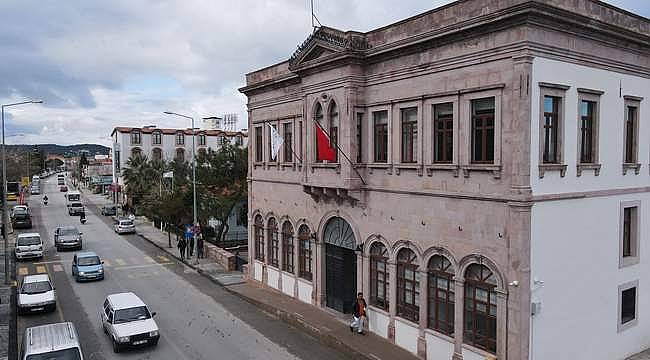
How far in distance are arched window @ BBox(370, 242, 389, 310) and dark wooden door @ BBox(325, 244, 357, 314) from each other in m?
1.67

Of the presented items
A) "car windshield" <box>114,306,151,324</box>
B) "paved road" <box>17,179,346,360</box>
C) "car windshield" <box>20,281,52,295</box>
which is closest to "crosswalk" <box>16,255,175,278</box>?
"paved road" <box>17,179,346,360</box>

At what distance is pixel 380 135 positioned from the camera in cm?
1945

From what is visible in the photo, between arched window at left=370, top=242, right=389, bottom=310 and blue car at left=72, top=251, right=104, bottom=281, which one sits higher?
arched window at left=370, top=242, right=389, bottom=310

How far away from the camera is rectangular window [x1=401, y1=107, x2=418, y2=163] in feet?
58.7

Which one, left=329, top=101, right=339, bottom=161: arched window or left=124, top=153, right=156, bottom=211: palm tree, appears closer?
left=329, top=101, right=339, bottom=161: arched window

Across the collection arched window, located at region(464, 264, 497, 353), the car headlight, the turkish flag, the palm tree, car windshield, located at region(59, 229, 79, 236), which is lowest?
the car headlight

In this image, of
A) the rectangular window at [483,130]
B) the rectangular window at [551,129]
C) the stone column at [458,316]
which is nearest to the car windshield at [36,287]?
the stone column at [458,316]

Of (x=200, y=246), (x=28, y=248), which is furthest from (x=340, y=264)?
(x=28, y=248)

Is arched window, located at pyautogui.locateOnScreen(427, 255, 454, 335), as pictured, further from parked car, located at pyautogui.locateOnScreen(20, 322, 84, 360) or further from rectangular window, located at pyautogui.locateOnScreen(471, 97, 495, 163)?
parked car, located at pyautogui.locateOnScreen(20, 322, 84, 360)

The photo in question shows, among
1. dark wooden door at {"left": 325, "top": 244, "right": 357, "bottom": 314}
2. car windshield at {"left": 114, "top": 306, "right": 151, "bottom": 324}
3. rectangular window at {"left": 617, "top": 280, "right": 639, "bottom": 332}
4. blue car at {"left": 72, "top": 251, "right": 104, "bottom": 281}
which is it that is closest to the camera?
rectangular window at {"left": 617, "top": 280, "right": 639, "bottom": 332}

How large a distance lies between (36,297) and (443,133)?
18.0 meters

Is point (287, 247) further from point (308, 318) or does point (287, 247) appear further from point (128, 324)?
point (128, 324)

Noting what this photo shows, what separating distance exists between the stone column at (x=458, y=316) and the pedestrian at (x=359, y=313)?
168 inches

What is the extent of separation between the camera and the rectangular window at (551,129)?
48.8 feet
